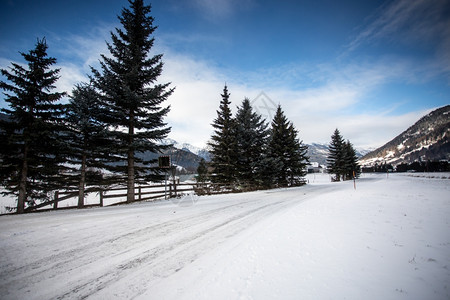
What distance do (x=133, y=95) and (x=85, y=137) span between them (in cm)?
435

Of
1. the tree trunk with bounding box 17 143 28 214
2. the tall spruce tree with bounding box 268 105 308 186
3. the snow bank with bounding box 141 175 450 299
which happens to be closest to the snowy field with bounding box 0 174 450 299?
the snow bank with bounding box 141 175 450 299

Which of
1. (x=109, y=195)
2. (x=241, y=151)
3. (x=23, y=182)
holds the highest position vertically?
(x=241, y=151)

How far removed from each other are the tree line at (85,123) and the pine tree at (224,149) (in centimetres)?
666

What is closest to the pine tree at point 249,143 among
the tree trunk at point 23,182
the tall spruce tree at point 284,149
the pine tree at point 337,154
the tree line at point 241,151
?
the tree line at point 241,151

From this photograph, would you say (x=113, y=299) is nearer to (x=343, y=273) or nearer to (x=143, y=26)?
(x=343, y=273)

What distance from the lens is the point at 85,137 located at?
471 inches

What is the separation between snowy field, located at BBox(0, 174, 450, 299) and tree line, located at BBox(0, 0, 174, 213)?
598cm

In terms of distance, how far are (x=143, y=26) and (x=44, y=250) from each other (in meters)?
16.1

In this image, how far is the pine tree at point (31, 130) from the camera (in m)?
9.71

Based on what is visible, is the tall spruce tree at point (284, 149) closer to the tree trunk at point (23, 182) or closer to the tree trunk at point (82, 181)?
the tree trunk at point (82, 181)

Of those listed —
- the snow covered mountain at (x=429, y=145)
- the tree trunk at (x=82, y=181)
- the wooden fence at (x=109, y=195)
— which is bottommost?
the wooden fence at (x=109, y=195)

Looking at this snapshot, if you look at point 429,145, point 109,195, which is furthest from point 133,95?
point 429,145

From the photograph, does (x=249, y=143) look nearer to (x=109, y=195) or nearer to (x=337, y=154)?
(x=109, y=195)

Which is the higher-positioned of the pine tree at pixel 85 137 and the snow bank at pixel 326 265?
the pine tree at pixel 85 137
